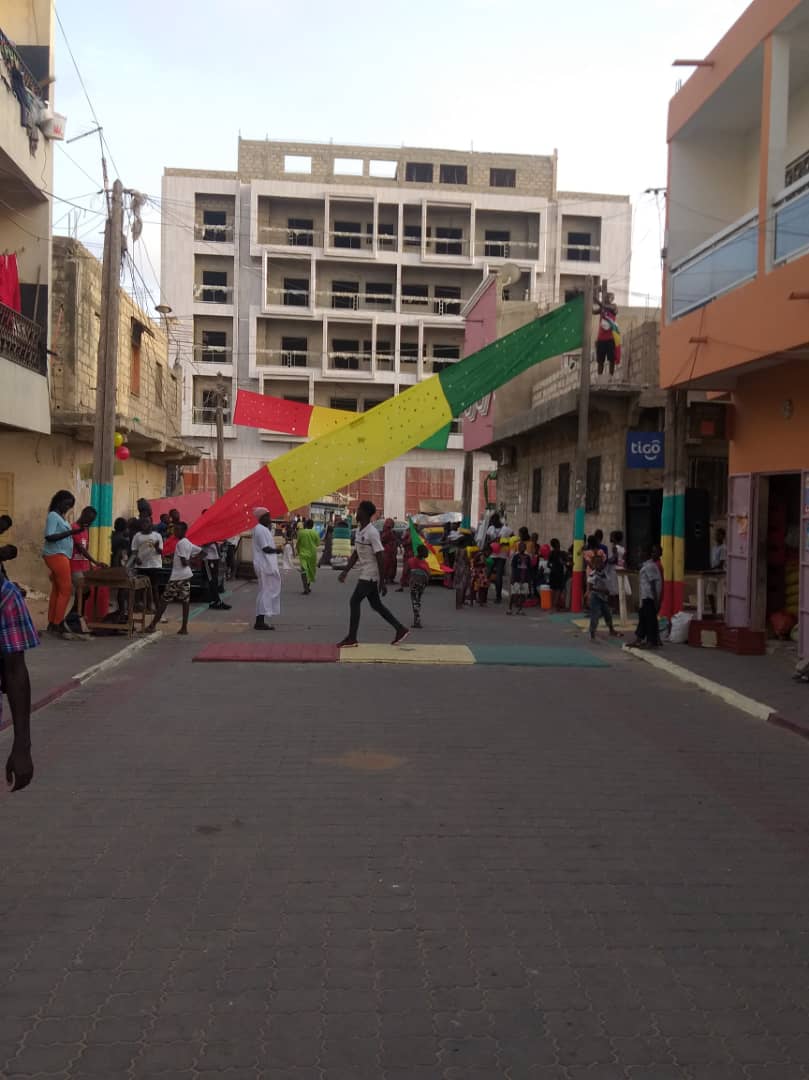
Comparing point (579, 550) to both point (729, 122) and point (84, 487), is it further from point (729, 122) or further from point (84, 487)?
point (84, 487)

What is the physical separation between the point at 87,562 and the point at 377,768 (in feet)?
27.8

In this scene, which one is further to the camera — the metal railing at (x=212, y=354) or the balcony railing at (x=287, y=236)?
the metal railing at (x=212, y=354)

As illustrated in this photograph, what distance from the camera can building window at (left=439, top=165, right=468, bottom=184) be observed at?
183ft

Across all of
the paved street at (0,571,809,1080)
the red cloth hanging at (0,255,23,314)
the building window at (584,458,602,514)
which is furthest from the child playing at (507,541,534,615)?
the paved street at (0,571,809,1080)

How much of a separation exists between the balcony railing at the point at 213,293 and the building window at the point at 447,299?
1113 cm

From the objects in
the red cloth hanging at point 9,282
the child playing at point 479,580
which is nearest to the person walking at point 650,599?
the child playing at point 479,580

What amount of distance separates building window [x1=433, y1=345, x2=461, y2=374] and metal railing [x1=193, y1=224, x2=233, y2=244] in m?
12.6

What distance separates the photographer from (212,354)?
54.3 meters

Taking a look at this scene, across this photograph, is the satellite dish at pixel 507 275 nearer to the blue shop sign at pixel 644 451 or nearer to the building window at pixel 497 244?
the blue shop sign at pixel 644 451

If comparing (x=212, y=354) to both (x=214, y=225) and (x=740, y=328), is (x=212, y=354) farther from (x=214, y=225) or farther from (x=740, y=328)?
(x=740, y=328)

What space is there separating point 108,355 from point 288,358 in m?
40.0

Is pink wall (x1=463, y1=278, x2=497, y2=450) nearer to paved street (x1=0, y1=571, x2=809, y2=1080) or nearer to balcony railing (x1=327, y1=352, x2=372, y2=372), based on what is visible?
balcony railing (x1=327, y1=352, x2=372, y2=372)

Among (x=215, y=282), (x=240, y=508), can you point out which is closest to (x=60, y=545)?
(x=240, y=508)

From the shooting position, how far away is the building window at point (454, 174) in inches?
2198
